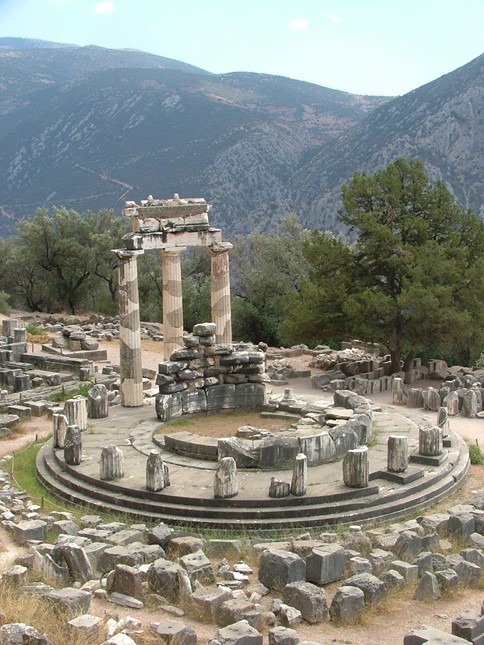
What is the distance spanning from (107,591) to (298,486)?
453cm

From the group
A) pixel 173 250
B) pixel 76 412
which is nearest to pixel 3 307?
pixel 173 250

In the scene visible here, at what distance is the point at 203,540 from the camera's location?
13.5m

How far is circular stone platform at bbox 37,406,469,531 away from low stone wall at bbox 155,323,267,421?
6.43 feet

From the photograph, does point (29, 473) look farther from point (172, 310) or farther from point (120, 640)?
point (120, 640)

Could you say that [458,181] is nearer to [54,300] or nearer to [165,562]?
[54,300]

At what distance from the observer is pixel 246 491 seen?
1539 cm

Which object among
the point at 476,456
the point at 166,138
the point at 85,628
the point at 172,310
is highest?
the point at 166,138

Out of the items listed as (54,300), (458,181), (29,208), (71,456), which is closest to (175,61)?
(29,208)

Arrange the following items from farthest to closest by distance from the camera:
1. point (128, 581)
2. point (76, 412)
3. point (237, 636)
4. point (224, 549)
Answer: point (76, 412)
point (224, 549)
point (128, 581)
point (237, 636)

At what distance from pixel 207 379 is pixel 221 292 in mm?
5106

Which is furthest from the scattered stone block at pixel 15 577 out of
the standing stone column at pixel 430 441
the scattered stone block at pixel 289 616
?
the standing stone column at pixel 430 441

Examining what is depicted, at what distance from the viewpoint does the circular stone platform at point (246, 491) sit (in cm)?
1469

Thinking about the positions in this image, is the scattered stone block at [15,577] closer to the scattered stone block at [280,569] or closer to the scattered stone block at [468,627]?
the scattered stone block at [280,569]

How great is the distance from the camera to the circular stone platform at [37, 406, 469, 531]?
48.2ft
